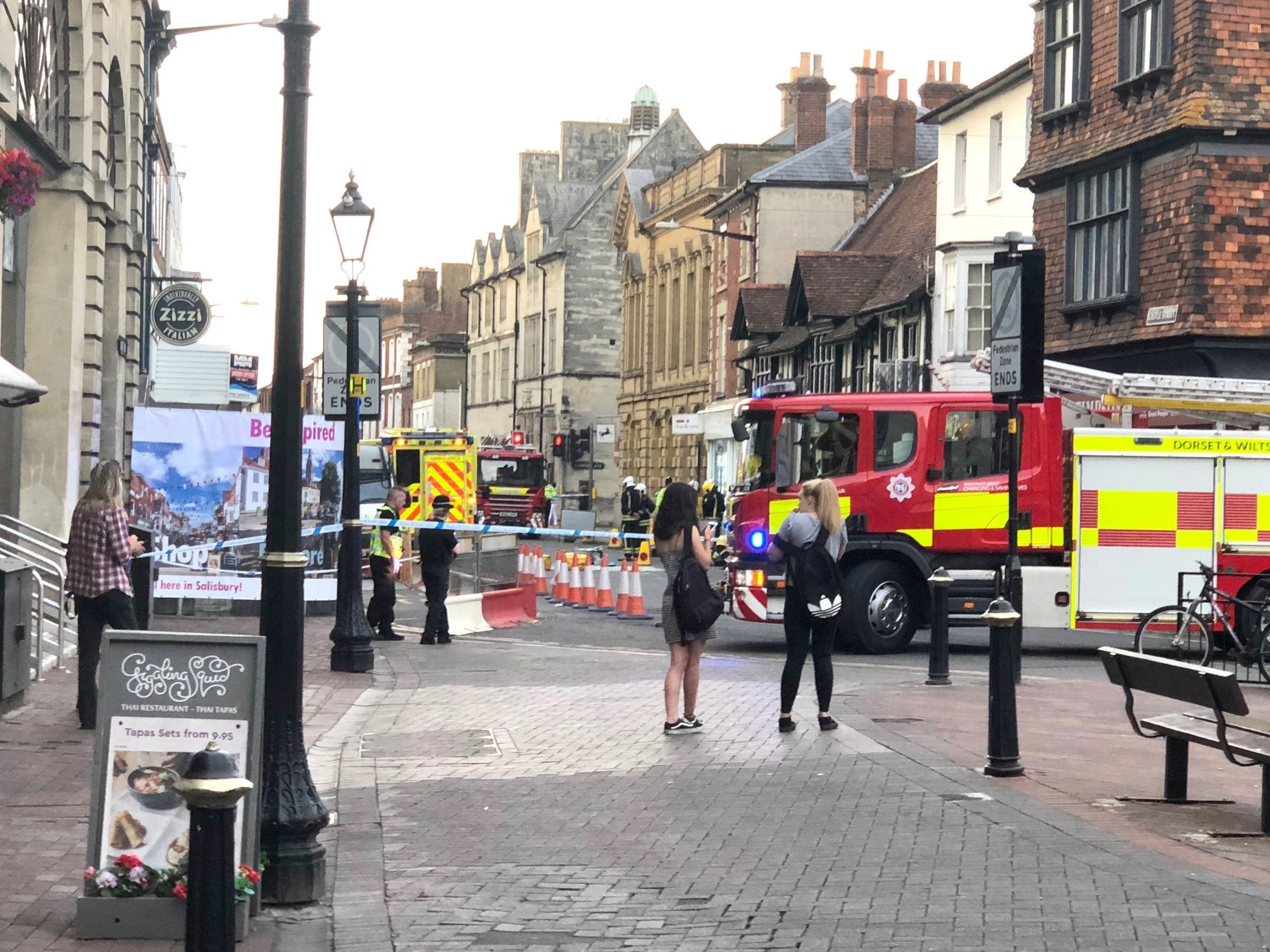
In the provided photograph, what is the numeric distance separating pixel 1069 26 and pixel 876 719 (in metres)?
20.5

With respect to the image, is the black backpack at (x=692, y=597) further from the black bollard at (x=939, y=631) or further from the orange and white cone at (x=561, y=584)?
the orange and white cone at (x=561, y=584)

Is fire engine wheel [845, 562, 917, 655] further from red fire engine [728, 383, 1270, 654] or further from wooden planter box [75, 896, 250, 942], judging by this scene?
wooden planter box [75, 896, 250, 942]

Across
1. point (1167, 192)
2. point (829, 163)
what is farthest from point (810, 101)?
point (1167, 192)

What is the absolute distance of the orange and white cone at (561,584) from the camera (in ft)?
93.1

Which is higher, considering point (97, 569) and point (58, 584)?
point (97, 569)

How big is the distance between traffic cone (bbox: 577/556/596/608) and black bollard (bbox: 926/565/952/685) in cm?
1138

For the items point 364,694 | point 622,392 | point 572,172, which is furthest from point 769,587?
point 572,172

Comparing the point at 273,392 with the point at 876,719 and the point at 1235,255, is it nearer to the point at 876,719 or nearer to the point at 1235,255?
the point at 876,719

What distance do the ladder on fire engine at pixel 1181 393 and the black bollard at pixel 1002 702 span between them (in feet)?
33.3

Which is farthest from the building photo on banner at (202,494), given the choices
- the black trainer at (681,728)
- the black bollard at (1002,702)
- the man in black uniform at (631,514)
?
the man in black uniform at (631,514)

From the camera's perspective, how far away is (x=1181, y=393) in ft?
66.6

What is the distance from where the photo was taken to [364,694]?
15250 mm

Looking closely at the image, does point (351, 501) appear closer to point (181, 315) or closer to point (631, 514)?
point (181, 315)

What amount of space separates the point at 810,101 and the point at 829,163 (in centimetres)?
437
